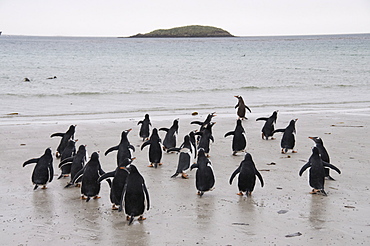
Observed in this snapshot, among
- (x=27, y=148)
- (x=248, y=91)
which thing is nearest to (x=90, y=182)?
(x=27, y=148)

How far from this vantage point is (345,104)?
1756 centimetres

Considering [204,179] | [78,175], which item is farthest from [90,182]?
[204,179]

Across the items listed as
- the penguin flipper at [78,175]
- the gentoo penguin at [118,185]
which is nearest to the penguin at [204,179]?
the gentoo penguin at [118,185]

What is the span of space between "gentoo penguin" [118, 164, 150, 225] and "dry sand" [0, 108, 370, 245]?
4.7 inches

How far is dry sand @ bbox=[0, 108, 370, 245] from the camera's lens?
4.92 m

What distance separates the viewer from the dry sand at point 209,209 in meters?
4.92

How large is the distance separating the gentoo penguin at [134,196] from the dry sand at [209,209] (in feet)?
0.39

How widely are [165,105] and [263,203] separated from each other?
12146 millimetres

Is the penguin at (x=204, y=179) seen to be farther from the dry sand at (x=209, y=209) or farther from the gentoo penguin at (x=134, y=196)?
the gentoo penguin at (x=134, y=196)

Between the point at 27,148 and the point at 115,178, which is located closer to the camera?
the point at 115,178

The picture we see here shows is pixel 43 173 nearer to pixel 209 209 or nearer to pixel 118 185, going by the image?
pixel 118 185

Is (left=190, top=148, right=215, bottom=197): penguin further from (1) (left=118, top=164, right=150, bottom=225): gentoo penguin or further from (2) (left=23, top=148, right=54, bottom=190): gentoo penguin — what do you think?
(2) (left=23, top=148, right=54, bottom=190): gentoo penguin

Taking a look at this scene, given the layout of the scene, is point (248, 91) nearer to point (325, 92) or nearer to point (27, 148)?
point (325, 92)

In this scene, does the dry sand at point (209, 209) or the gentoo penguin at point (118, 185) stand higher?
the gentoo penguin at point (118, 185)
